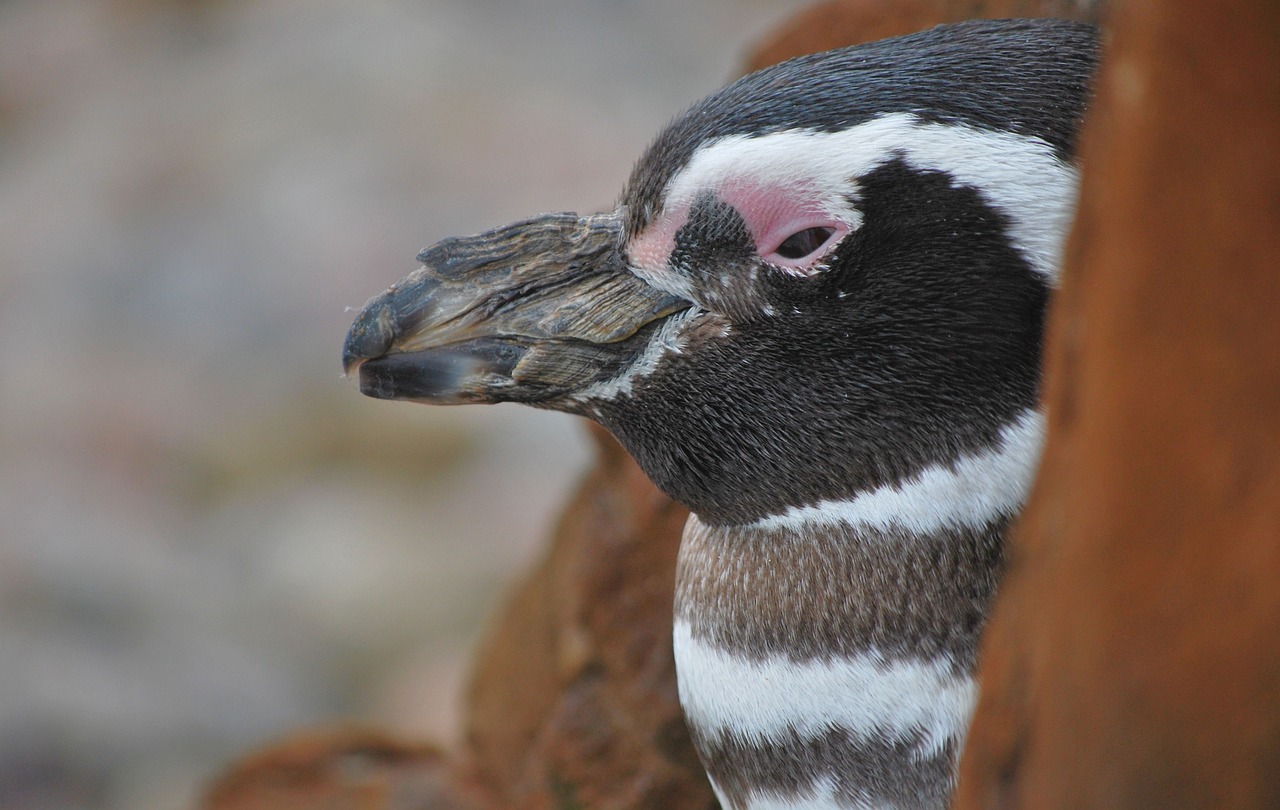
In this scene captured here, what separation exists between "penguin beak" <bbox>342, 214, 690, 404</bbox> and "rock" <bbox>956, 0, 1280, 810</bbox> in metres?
0.39

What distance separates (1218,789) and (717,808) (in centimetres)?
81

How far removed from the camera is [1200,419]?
47cm

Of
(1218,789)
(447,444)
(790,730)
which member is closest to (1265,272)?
(1218,789)

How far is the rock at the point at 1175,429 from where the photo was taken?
457 mm

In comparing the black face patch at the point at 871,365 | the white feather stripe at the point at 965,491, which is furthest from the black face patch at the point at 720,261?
the white feather stripe at the point at 965,491

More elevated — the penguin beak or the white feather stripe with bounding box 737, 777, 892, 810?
the penguin beak

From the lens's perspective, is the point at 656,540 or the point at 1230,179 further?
the point at 656,540

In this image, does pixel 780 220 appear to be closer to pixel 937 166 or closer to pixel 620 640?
pixel 937 166

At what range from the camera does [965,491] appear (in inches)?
30.3

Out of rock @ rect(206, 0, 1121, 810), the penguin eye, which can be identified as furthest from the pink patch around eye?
rock @ rect(206, 0, 1121, 810)

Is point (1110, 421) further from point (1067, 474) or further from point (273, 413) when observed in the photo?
point (273, 413)

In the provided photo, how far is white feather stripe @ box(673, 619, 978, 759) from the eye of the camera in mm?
778

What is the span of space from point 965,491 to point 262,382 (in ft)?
9.88

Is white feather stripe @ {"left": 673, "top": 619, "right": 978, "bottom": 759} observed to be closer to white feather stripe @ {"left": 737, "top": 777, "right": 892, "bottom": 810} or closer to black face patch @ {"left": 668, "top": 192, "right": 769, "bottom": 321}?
white feather stripe @ {"left": 737, "top": 777, "right": 892, "bottom": 810}
